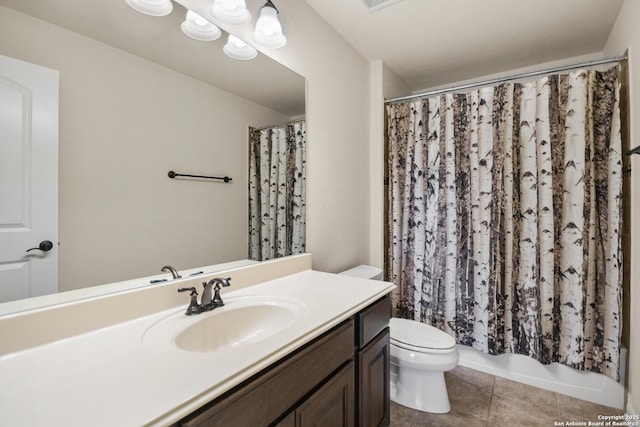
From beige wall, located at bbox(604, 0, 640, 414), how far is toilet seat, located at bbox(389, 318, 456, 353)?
0.94 meters

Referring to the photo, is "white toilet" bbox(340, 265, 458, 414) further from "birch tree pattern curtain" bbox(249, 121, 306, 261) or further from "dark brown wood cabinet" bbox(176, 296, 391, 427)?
"birch tree pattern curtain" bbox(249, 121, 306, 261)

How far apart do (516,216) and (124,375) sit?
86.9 inches

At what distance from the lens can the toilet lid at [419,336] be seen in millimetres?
1653

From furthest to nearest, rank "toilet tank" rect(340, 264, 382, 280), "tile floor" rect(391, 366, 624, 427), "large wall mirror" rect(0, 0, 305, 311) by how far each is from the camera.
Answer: "toilet tank" rect(340, 264, 382, 280), "tile floor" rect(391, 366, 624, 427), "large wall mirror" rect(0, 0, 305, 311)

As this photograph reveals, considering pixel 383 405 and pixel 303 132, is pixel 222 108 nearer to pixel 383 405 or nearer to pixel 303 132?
pixel 303 132

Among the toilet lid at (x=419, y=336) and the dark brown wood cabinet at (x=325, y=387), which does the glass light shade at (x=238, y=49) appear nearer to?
the dark brown wood cabinet at (x=325, y=387)

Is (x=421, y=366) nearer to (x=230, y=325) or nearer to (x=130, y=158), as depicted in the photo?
(x=230, y=325)

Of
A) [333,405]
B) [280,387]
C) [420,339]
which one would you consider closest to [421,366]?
[420,339]

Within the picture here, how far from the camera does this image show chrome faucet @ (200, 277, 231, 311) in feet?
3.44

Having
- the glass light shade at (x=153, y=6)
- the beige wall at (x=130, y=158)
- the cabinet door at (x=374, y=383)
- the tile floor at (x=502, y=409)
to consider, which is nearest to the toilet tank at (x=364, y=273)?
the cabinet door at (x=374, y=383)

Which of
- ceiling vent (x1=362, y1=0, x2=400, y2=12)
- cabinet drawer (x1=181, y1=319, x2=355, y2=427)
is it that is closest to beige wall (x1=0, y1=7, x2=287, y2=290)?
cabinet drawer (x1=181, y1=319, x2=355, y2=427)

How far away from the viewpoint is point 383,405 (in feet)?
4.51

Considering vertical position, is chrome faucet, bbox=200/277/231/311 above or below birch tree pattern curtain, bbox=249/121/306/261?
below

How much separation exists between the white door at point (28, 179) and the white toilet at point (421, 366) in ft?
5.40
